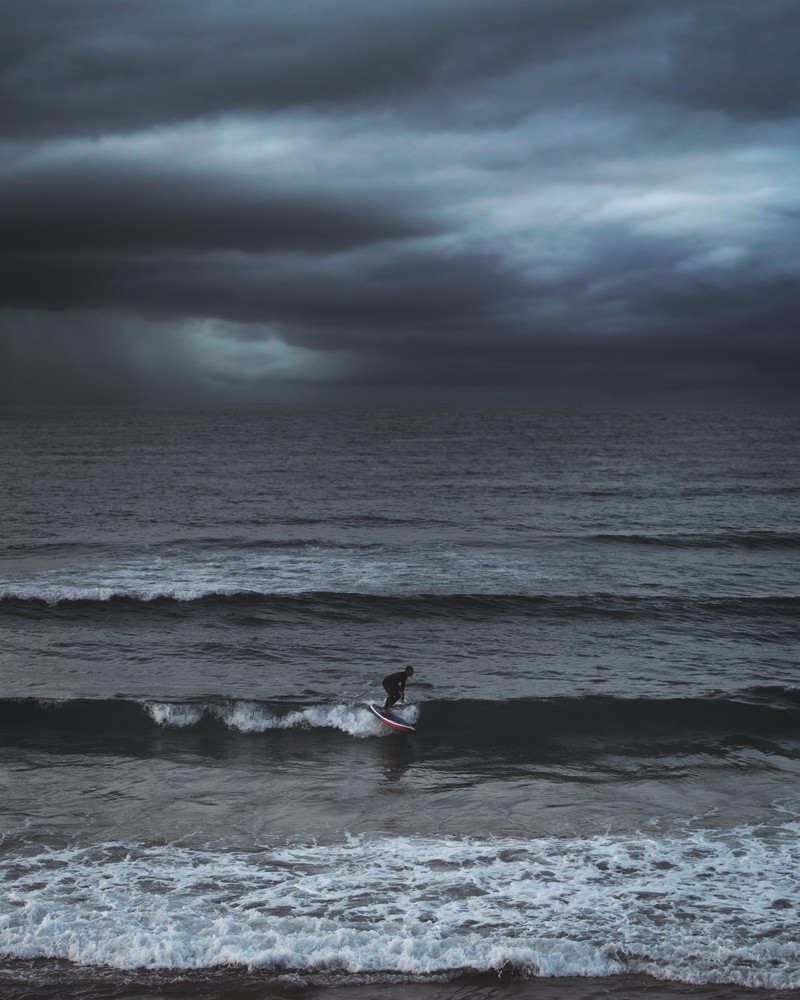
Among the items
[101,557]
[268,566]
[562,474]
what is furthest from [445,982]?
[562,474]

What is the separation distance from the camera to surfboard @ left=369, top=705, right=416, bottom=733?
814 inches

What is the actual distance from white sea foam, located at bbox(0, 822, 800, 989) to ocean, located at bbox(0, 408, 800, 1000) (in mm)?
51

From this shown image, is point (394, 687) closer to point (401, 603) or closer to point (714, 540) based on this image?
point (401, 603)

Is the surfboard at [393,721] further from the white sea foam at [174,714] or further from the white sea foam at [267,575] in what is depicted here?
the white sea foam at [267,575]

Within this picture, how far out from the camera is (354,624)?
96.1ft

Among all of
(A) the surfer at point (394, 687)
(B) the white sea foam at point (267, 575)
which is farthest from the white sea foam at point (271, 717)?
(B) the white sea foam at point (267, 575)

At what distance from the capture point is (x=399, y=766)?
19234mm

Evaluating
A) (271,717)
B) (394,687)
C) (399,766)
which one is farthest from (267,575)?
(399,766)

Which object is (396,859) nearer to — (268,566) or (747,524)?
(268,566)

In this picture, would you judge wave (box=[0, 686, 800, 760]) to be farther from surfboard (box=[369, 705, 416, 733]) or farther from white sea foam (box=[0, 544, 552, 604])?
white sea foam (box=[0, 544, 552, 604])

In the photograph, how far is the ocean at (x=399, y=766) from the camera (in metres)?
12.1

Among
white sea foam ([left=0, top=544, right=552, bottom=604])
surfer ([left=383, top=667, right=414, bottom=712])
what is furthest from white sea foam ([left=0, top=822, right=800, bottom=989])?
white sea foam ([left=0, top=544, right=552, bottom=604])

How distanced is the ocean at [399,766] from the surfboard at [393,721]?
0.29m

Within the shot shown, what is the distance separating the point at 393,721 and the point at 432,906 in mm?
7511
